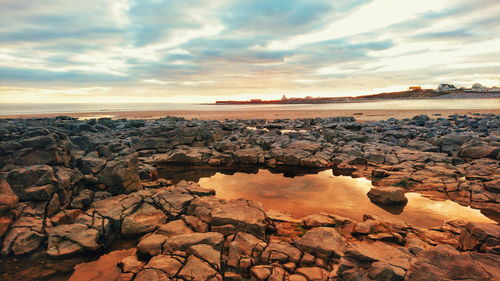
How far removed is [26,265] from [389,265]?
28.1ft

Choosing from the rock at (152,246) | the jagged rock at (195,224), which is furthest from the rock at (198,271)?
the jagged rock at (195,224)

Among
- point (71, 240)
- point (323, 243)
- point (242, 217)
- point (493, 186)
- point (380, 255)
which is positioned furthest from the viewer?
point (493, 186)

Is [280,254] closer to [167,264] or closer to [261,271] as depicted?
[261,271]

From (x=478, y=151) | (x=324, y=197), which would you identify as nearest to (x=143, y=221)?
(x=324, y=197)

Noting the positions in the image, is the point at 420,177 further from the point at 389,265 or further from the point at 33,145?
the point at 33,145

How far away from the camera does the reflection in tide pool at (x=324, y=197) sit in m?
8.90

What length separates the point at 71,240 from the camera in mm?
6941

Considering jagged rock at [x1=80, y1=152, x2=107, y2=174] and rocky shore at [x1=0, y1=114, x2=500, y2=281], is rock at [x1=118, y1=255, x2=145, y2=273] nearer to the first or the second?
rocky shore at [x1=0, y1=114, x2=500, y2=281]

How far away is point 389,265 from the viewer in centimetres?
464

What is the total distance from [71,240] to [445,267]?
8.78 metres

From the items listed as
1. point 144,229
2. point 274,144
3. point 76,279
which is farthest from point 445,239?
point 274,144

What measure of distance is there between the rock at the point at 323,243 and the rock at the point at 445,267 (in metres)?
1.83

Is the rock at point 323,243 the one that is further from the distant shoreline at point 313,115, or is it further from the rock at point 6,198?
the distant shoreline at point 313,115

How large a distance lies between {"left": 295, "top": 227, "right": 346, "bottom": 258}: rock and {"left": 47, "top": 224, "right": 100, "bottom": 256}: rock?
5.78m
